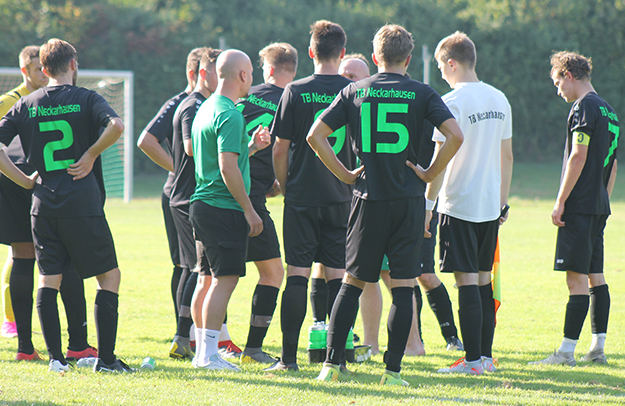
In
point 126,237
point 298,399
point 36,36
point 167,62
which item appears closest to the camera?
point 298,399

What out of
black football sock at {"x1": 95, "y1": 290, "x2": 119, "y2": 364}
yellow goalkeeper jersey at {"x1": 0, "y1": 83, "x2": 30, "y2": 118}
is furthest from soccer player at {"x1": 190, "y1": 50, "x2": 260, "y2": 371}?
yellow goalkeeper jersey at {"x1": 0, "y1": 83, "x2": 30, "y2": 118}

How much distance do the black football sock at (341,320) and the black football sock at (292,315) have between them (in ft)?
1.16

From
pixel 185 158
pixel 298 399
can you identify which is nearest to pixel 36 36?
pixel 185 158

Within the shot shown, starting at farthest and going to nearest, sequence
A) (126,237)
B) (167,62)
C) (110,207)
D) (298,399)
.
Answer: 1. (167,62)
2. (110,207)
3. (126,237)
4. (298,399)

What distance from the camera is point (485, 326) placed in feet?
14.6

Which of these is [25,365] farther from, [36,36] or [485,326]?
[36,36]

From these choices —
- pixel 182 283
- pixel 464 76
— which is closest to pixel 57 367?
pixel 182 283

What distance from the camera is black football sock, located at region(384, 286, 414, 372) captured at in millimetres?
3840

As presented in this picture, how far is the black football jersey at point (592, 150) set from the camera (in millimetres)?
4668

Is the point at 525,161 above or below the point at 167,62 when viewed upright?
below

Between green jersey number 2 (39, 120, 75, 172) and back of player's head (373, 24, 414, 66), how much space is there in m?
2.02

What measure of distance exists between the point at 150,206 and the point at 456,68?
15.7m

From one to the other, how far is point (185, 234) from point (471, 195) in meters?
2.07

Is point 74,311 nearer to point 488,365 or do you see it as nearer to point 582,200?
point 488,365
